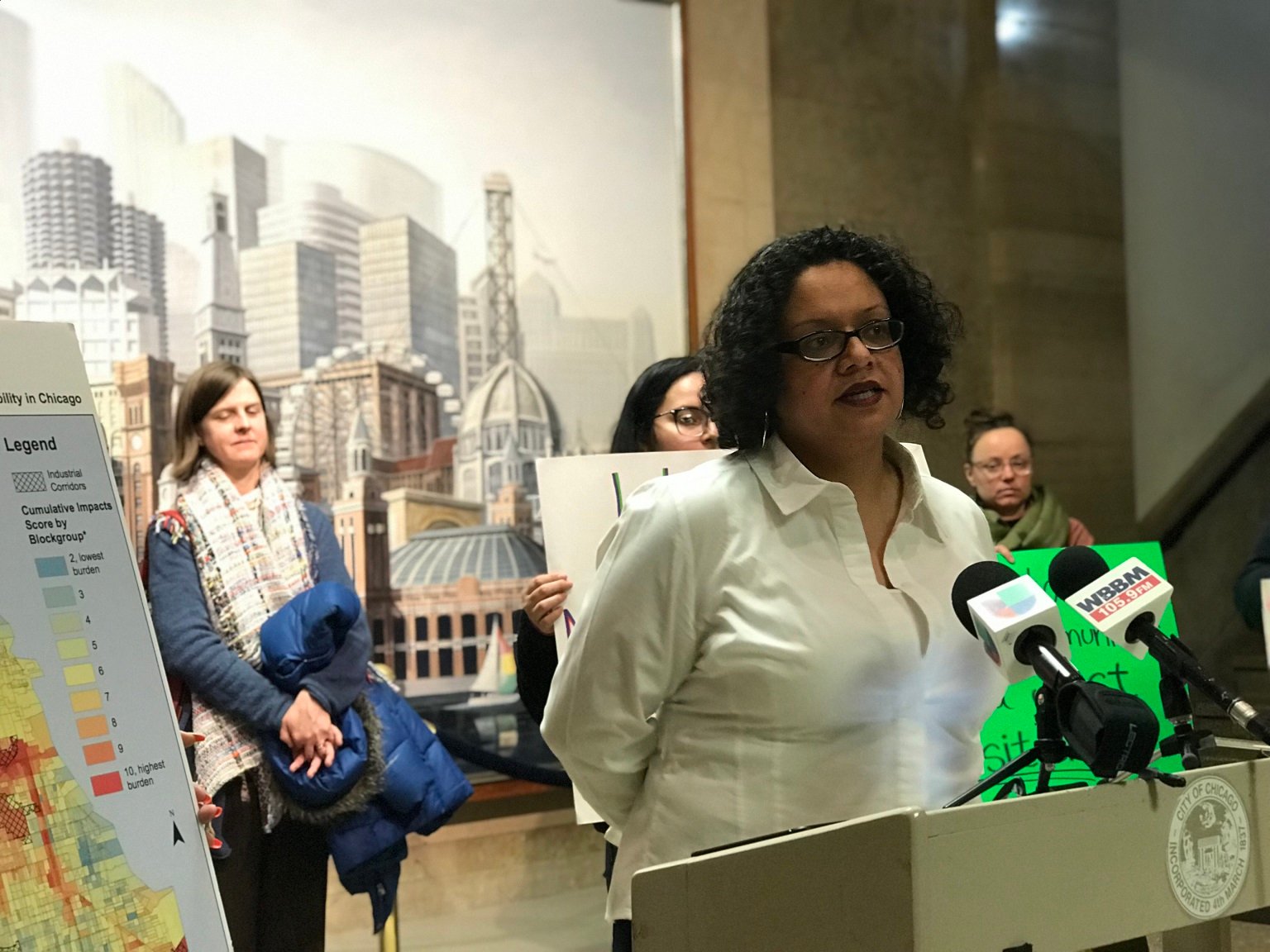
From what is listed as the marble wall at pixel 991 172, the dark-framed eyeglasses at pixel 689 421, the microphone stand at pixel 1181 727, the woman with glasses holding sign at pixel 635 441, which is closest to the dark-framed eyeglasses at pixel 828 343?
the microphone stand at pixel 1181 727

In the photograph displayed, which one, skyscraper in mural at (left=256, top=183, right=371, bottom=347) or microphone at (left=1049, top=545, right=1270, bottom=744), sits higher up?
skyscraper in mural at (left=256, top=183, right=371, bottom=347)

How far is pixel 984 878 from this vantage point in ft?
3.99

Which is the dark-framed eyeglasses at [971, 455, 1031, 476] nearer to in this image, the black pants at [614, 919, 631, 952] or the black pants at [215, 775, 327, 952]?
the black pants at [215, 775, 327, 952]

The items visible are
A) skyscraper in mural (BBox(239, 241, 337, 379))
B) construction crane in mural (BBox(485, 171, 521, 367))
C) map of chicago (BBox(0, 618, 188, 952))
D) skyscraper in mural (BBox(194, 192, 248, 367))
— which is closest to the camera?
map of chicago (BBox(0, 618, 188, 952))

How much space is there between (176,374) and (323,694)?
1613 mm

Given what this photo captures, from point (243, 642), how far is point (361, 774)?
0.44m

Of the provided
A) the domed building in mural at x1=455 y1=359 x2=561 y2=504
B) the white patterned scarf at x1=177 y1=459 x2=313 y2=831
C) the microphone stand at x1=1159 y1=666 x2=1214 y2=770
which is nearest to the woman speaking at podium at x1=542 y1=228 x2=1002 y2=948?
the microphone stand at x1=1159 y1=666 x2=1214 y2=770

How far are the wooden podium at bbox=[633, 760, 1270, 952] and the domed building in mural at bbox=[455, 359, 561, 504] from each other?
382cm

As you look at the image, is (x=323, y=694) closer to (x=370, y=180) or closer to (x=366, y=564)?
(x=366, y=564)

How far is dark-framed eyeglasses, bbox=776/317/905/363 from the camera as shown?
1.78 meters

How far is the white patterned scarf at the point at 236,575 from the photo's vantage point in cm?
331

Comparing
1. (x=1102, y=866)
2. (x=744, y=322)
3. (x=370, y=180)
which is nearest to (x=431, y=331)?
(x=370, y=180)

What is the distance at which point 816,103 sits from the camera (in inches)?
235

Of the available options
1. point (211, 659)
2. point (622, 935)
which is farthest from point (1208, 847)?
point (211, 659)
